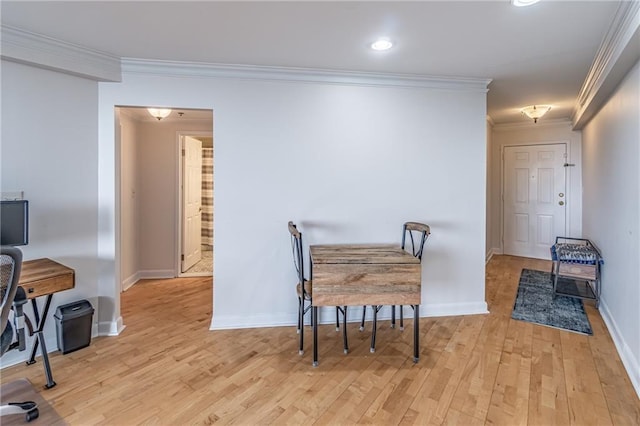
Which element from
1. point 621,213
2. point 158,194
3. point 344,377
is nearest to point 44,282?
point 344,377

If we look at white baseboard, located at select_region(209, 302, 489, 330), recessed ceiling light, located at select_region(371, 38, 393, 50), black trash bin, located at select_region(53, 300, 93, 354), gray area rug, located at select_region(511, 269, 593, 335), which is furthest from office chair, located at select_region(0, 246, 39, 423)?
gray area rug, located at select_region(511, 269, 593, 335)

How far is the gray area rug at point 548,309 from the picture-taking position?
2.85 metres

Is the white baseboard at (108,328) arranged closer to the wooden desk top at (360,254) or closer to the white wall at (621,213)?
the wooden desk top at (360,254)

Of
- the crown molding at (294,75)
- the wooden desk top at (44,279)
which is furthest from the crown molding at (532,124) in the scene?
the wooden desk top at (44,279)

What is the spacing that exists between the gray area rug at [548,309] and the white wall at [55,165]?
361 cm

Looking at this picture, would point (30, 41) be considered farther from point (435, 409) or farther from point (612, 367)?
point (612, 367)

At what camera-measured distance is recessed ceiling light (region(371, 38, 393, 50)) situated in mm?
2229

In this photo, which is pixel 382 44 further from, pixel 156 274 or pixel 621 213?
pixel 156 274

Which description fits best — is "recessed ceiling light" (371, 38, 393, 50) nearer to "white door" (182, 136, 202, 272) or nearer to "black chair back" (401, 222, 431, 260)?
"black chair back" (401, 222, 431, 260)

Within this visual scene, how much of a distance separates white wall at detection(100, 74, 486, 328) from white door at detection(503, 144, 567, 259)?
2859 mm

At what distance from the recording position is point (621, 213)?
255 cm

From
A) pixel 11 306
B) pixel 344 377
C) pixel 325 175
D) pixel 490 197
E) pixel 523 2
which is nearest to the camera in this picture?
pixel 11 306

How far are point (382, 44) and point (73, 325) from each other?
9.44 ft

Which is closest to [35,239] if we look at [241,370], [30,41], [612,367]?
[30,41]
